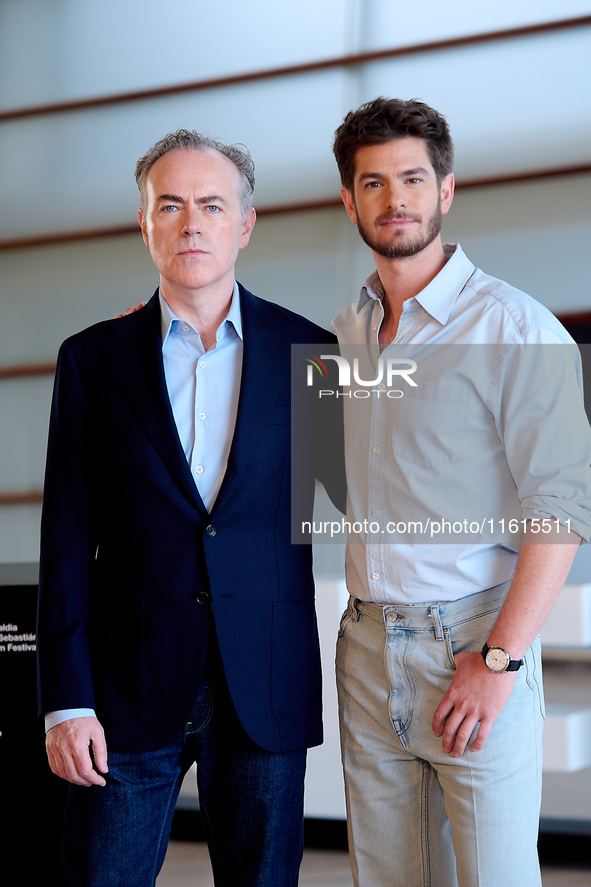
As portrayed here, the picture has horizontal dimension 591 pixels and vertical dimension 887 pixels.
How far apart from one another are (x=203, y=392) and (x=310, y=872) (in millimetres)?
2105

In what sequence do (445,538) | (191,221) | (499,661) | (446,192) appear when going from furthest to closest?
(446,192) < (191,221) < (445,538) < (499,661)

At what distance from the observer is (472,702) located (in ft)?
4.04

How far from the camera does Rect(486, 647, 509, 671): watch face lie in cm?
121

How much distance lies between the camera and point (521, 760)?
128cm

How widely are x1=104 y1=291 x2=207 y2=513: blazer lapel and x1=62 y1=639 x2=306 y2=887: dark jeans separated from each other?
33 cm

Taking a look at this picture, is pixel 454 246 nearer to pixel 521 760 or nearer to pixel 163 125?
pixel 521 760

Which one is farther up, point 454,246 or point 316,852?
point 454,246

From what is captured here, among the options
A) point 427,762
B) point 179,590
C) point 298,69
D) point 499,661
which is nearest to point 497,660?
point 499,661

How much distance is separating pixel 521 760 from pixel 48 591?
0.89 metres

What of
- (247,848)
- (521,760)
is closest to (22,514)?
(247,848)

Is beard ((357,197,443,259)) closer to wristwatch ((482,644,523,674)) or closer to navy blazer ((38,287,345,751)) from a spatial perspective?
navy blazer ((38,287,345,751))

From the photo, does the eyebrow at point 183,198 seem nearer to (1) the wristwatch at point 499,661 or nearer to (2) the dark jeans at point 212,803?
(2) the dark jeans at point 212,803

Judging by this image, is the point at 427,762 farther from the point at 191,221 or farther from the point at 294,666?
the point at 191,221

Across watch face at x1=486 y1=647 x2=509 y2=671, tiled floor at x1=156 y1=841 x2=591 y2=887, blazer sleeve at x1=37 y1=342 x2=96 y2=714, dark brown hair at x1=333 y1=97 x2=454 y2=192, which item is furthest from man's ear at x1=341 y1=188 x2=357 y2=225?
tiled floor at x1=156 y1=841 x2=591 y2=887
